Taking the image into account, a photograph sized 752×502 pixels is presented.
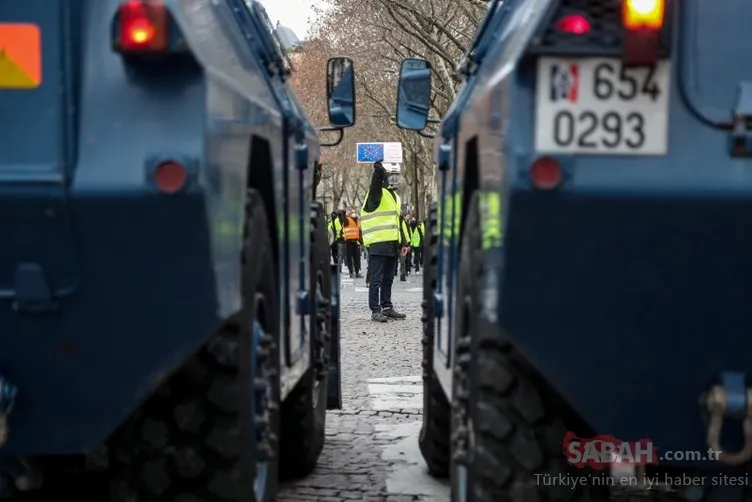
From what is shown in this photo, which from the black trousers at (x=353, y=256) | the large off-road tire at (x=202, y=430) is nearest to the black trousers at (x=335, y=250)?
the black trousers at (x=353, y=256)

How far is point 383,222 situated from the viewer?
49.3 feet

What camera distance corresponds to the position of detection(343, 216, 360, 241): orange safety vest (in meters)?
28.2

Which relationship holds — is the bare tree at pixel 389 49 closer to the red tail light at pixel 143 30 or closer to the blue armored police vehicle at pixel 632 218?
the blue armored police vehicle at pixel 632 218

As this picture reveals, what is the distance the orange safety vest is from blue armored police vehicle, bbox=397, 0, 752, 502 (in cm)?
2483

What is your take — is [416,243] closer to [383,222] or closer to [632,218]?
[383,222]

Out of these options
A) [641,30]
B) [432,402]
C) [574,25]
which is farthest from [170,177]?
[432,402]

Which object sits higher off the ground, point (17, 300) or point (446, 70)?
point (446, 70)

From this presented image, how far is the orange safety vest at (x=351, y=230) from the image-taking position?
28.2 m

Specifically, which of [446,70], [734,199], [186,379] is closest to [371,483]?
[186,379]

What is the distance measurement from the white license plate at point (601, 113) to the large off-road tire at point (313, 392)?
9.71ft

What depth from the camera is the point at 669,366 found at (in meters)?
3.07

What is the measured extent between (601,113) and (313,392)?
10.9 feet

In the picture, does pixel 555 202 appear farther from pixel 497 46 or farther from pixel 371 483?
pixel 371 483

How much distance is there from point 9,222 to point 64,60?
393mm
